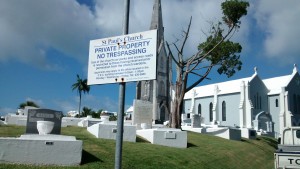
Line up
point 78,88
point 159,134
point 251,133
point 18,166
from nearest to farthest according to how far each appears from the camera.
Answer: point 18,166 < point 159,134 < point 251,133 < point 78,88

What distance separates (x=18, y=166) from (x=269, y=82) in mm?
49844

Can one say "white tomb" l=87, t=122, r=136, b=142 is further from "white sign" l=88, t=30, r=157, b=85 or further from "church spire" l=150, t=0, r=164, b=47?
"church spire" l=150, t=0, r=164, b=47

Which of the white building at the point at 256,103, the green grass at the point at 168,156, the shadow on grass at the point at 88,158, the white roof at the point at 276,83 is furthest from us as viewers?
the white roof at the point at 276,83

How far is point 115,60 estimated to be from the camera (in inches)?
253

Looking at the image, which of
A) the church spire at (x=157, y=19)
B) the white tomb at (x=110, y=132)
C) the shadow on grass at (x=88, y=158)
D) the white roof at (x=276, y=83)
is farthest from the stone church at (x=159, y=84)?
the shadow on grass at (x=88, y=158)

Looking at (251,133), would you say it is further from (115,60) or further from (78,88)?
(78,88)

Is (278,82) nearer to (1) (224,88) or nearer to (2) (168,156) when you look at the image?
(1) (224,88)

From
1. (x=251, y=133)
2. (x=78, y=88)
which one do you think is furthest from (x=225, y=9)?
(x=78, y=88)

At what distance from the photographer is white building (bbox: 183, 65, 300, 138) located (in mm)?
47844

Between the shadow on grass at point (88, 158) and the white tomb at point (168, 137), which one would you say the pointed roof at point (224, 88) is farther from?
the shadow on grass at point (88, 158)

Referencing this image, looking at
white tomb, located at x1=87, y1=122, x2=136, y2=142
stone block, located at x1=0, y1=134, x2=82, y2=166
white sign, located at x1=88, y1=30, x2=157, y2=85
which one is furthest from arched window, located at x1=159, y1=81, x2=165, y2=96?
white sign, located at x1=88, y1=30, x2=157, y2=85

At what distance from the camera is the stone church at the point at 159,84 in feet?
189

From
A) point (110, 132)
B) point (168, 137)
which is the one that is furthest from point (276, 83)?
point (110, 132)

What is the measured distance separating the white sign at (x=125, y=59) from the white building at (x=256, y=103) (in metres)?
42.7
